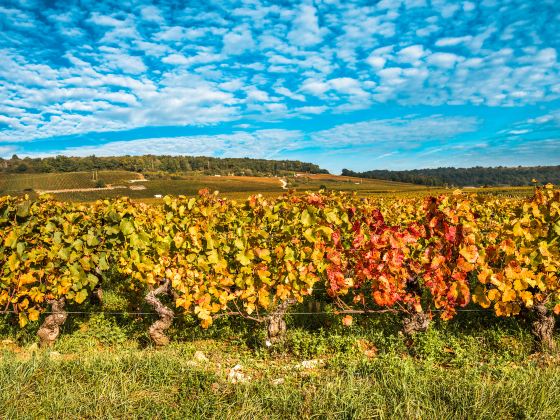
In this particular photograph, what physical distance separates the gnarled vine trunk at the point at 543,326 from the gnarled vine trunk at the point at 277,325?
345 cm

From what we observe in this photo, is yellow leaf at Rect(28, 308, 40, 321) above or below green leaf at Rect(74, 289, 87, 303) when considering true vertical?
below

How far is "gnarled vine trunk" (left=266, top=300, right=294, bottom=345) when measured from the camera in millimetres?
5336

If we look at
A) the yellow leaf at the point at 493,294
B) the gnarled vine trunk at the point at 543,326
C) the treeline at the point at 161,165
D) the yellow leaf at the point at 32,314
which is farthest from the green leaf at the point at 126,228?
the treeline at the point at 161,165

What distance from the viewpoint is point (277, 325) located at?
5.39 metres

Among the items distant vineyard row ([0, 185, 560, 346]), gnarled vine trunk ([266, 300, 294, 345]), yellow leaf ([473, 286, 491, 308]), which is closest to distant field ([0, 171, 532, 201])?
distant vineyard row ([0, 185, 560, 346])

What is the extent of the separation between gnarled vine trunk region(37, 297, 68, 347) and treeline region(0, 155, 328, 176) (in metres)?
127

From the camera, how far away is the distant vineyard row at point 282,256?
4.88 m

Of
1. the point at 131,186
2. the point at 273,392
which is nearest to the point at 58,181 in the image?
the point at 131,186

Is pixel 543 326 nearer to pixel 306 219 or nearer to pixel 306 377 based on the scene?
pixel 306 377

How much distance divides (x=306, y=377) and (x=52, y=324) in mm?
4304

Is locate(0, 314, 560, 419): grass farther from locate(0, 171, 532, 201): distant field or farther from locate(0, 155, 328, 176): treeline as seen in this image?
locate(0, 155, 328, 176): treeline

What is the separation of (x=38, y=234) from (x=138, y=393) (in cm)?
370

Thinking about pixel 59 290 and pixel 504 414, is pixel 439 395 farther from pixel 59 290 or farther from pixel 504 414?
pixel 59 290

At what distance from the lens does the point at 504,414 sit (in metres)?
3.37
